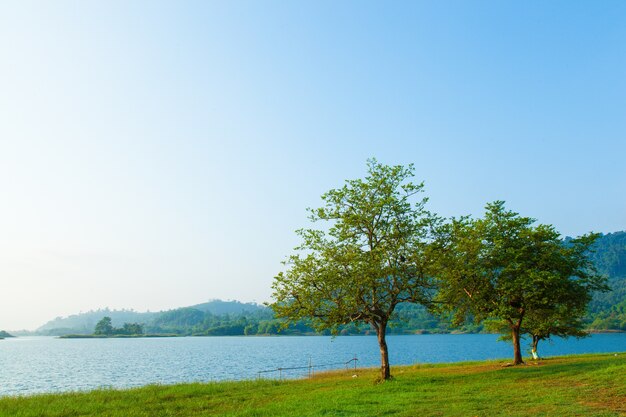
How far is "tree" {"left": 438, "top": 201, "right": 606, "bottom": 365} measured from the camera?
3888 cm

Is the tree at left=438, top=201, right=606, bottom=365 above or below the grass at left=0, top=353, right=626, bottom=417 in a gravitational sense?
above

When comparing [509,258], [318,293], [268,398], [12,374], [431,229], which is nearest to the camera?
[268,398]

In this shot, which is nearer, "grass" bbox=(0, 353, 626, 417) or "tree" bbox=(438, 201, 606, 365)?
"grass" bbox=(0, 353, 626, 417)

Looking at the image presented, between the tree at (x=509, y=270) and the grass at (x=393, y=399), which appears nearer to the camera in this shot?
the grass at (x=393, y=399)

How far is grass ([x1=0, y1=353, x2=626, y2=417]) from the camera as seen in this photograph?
20.7m

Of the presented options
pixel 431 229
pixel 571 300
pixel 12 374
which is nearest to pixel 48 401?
pixel 431 229

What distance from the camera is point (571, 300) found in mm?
41250

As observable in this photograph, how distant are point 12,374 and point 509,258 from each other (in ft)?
291

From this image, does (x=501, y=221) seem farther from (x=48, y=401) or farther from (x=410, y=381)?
(x=48, y=401)

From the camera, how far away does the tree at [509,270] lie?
38.9m

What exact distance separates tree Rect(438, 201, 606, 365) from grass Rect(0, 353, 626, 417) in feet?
22.9

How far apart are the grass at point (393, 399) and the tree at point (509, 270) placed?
6973 millimetres

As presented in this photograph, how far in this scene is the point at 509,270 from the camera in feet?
130

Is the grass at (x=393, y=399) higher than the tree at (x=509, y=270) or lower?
lower
